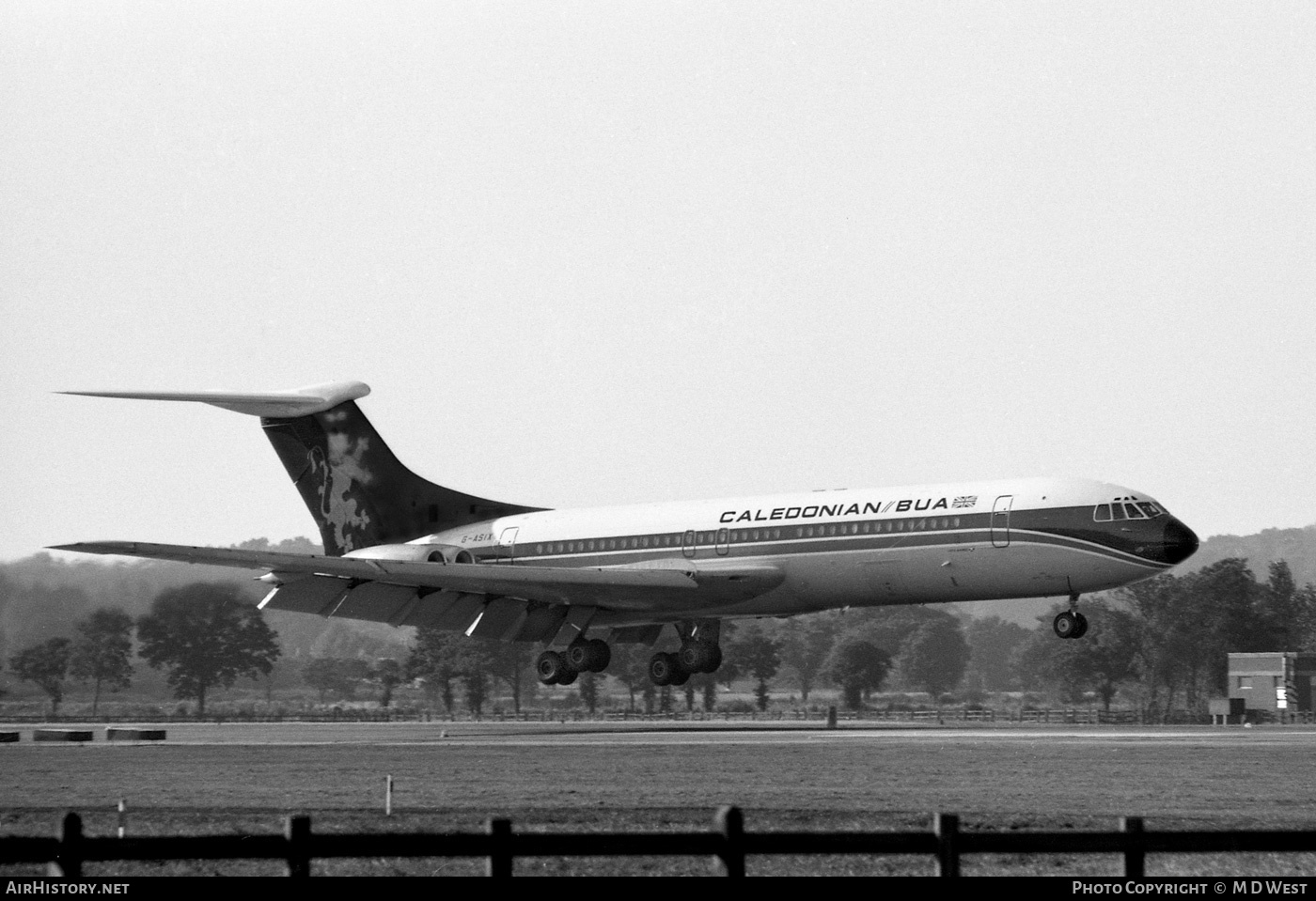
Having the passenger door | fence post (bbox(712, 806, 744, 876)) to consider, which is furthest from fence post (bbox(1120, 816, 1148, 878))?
the passenger door

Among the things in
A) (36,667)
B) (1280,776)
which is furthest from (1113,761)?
(36,667)

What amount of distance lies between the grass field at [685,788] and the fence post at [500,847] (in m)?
7.02

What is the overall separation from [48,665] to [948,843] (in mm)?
75784

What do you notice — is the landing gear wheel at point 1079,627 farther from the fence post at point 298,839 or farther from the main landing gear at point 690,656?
the fence post at point 298,839

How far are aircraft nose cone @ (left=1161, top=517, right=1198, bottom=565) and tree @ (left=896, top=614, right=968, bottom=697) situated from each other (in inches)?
5205

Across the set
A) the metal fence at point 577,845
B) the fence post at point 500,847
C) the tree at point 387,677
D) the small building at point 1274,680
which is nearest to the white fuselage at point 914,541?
the metal fence at point 577,845

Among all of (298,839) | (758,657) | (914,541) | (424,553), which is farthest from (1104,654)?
(298,839)

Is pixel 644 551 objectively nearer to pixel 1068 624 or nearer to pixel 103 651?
pixel 1068 624

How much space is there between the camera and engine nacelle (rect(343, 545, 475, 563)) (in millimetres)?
60469

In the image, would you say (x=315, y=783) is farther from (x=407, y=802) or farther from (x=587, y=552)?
(x=587, y=552)

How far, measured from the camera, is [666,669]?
5716 centimetres

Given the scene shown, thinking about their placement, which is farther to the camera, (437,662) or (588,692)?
(437,662)

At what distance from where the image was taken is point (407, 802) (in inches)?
1078

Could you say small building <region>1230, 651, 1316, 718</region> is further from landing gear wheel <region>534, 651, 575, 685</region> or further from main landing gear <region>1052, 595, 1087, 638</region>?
landing gear wheel <region>534, 651, 575, 685</region>
